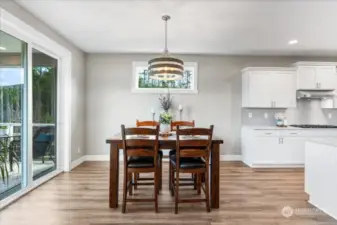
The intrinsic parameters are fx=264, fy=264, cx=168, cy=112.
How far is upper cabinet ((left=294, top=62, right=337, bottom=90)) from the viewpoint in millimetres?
5820

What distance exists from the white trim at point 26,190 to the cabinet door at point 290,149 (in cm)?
446

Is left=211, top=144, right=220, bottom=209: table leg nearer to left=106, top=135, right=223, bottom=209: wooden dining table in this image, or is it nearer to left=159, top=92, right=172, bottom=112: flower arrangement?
left=106, top=135, right=223, bottom=209: wooden dining table

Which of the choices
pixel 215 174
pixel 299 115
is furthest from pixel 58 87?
pixel 299 115

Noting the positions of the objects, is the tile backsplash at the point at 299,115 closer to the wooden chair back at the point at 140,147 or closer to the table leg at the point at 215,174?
the table leg at the point at 215,174

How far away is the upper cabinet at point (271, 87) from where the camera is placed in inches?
230

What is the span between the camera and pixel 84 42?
5.23 m

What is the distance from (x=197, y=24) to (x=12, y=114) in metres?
2.92

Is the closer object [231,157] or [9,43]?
[9,43]

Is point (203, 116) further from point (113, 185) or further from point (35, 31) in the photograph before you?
point (35, 31)

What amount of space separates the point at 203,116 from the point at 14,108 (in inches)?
157

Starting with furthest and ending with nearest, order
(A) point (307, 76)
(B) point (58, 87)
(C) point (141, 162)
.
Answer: (A) point (307, 76)
(B) point (58, 87)
(C) point (141, 162)

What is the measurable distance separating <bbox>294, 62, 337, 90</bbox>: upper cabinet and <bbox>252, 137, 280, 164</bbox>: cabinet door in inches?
55.2

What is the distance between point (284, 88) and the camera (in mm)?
5859

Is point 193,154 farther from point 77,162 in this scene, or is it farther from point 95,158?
point 95,158
